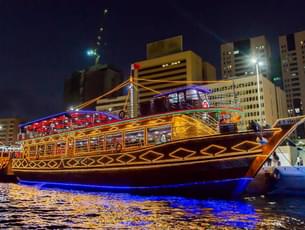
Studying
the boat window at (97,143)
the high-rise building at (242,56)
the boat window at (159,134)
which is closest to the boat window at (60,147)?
the boat window at (97,143)

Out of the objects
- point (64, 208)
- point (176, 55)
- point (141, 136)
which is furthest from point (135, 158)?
point (176, 55)

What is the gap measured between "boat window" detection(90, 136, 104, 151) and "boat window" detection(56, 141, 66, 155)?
3.84m

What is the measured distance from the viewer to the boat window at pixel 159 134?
19.5m

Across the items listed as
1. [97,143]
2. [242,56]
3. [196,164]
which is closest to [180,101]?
[196,164]

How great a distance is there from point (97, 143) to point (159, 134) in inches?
210

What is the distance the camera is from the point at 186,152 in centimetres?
1722

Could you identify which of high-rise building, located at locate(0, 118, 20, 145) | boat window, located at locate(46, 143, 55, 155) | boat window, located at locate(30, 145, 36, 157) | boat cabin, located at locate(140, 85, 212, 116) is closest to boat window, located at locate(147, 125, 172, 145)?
boat cabin, located at locate(140, 85, 212, 116)

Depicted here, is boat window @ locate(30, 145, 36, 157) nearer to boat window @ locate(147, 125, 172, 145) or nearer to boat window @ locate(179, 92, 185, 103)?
boat window @ locate(147, 125, 172, 145)

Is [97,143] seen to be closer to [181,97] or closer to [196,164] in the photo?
[181,97]

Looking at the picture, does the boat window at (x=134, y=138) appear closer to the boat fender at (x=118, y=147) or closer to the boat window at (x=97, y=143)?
the boat fender at (x=118, y=147)

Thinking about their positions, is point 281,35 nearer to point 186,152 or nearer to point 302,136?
point 302,136

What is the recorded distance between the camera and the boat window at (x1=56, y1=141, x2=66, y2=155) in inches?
1021

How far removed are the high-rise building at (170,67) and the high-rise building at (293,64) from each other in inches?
1197

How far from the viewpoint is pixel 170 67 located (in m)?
117
